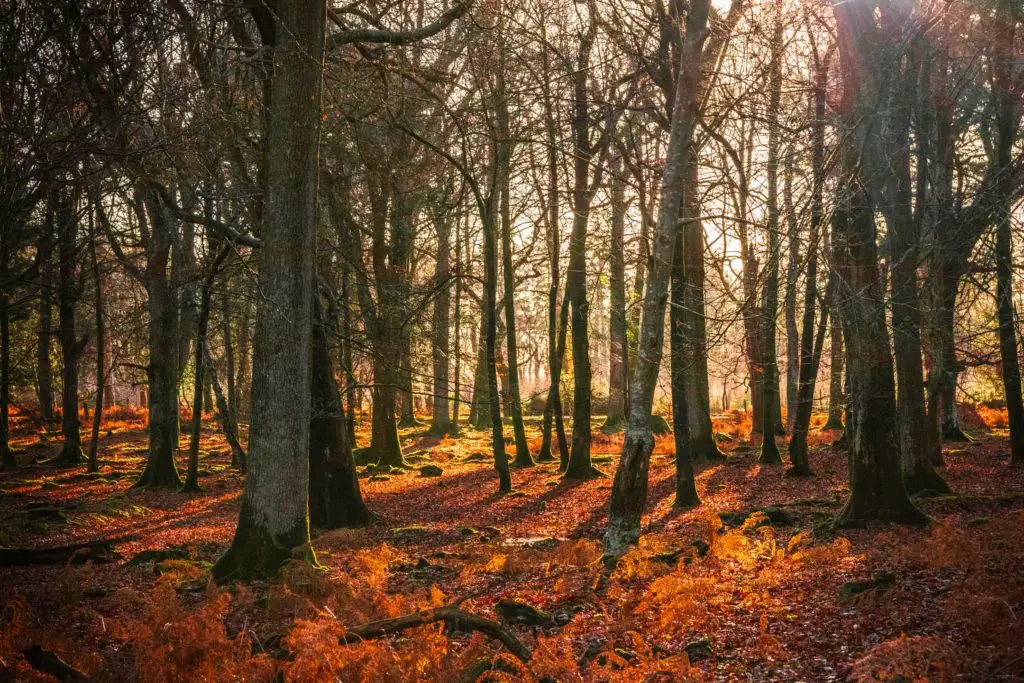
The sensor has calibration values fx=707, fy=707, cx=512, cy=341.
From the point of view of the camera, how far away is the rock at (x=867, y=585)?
6.24 metres

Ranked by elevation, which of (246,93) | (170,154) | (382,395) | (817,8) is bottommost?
(382,395)

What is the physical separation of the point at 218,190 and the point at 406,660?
26.6 feet

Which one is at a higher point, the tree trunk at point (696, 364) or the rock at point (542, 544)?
the tree trunk at point (696, 364)

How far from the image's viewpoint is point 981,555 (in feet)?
22.5

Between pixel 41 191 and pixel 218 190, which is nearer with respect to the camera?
pixel 41 191

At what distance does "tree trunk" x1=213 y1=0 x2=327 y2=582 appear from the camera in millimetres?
7836

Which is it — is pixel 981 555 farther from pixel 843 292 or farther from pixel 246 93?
pixel 246 93

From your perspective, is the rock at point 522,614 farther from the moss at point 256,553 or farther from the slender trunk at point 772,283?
the slender trunk at point 772,283

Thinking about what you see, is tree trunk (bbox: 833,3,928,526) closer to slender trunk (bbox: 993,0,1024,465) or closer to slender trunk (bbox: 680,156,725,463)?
slender trunk (bbox: 680,156,725,463)

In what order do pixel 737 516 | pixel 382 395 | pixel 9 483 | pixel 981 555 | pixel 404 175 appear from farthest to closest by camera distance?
pixel 382 395, pixel 9 483, pixel 404 175, pixel 737 516, pixel 981 555

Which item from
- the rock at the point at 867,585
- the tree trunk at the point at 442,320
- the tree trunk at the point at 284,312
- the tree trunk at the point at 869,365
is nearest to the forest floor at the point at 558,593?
the rock at the point at 867,585

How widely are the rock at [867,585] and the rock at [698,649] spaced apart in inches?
67.0

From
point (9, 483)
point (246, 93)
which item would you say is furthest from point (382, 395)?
point (246, 93)

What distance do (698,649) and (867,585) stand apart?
6.92 feet
